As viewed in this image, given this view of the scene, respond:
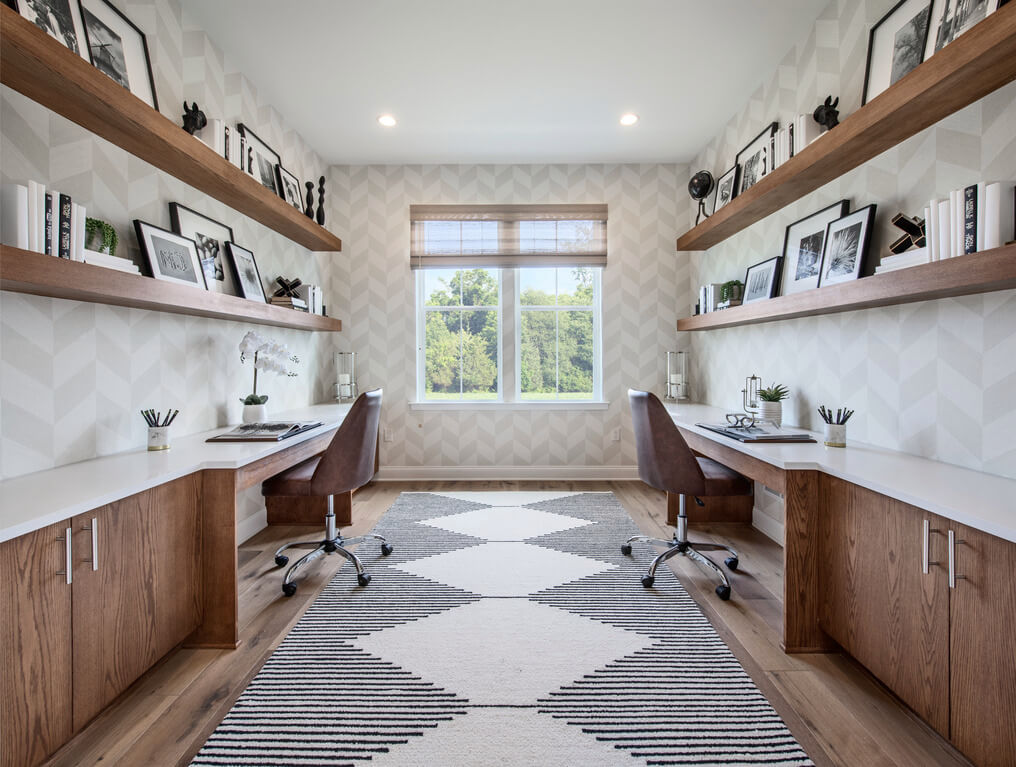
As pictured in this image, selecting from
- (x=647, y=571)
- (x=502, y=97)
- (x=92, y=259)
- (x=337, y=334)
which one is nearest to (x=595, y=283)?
(x=502, y=97)

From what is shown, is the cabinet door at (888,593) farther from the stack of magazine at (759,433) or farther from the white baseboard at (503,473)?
the white baseboard at (503,473)

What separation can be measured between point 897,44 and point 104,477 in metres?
3.43

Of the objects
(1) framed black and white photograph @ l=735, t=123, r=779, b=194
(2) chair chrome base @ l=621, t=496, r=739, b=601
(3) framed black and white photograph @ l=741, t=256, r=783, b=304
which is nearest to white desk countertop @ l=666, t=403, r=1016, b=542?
(2) chair chrome base @ l=621, t=496, r=739, b=601

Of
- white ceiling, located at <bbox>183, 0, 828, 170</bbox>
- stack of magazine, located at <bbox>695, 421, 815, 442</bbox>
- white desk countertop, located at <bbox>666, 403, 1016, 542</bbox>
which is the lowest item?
white desk countertop, located at <bbox>666, 403, 1016, 542</bbox>

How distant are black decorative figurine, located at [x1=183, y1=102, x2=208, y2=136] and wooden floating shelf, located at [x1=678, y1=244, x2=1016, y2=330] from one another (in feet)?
10.1

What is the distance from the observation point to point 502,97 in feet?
10.8

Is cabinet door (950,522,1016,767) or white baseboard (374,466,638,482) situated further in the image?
white baseboard (374,466,638,482)

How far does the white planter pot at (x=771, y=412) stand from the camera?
274 cm

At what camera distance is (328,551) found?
255cm

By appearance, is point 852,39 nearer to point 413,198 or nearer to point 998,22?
point 998,22

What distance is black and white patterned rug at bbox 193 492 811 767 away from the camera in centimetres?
137

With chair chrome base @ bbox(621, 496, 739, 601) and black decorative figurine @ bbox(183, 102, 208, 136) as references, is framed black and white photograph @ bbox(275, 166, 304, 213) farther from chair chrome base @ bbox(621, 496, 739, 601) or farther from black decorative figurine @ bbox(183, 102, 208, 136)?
chair chrome base @ bbox(621, 496, 739, 601)

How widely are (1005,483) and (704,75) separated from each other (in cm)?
274

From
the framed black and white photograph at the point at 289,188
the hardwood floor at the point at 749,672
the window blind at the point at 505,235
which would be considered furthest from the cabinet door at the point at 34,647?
the window blind at the point at 505,235
